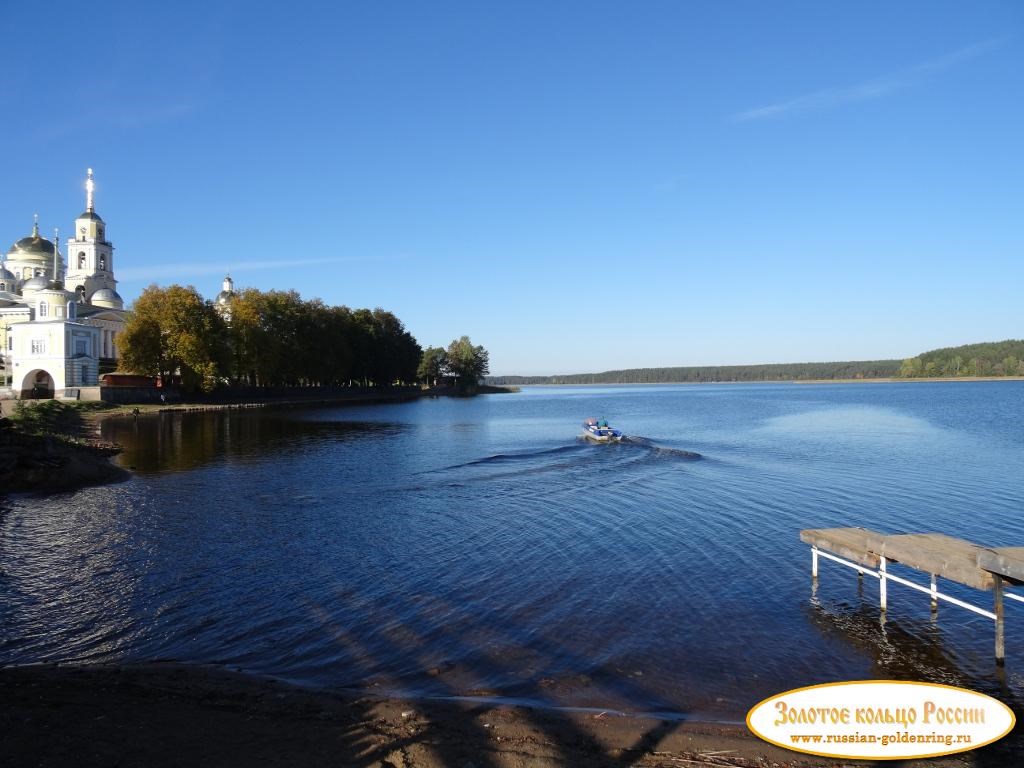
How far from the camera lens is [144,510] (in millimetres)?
21109

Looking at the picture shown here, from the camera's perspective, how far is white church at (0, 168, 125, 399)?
76062 mm

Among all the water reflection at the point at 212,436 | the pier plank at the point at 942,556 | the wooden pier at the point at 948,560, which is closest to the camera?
the wooden pier at the point at 948,560

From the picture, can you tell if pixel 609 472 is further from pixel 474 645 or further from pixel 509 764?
pixel 509 764

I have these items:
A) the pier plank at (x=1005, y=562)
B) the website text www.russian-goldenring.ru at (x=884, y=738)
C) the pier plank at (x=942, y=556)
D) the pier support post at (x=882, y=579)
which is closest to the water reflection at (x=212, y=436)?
the pier support post at (x=882, y=579)

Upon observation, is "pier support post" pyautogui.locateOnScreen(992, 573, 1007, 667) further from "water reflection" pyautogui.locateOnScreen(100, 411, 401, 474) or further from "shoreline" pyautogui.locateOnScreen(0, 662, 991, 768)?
"water reflection" pyautogui.locateOnScreen(100, 411, 401, 474)

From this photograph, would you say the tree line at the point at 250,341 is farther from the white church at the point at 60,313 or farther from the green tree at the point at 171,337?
the white church at the point at 60,313

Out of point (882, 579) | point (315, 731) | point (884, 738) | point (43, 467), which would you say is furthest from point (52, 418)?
point (884, 738)

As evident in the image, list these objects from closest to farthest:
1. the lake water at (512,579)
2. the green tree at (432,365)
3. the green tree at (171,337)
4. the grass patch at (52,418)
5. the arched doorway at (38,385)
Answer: the lake water at (512,579), the grass patch at (52,418), the arched doorway at (38,385), the green tree at (171,337), the green tree at (432,365)

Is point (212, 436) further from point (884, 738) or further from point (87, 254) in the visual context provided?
point (87, 254)

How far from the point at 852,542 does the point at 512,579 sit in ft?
21.5

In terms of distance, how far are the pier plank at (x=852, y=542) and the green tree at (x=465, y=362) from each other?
165 metres

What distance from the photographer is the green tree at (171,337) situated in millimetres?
77375

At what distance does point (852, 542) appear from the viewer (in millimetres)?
12141

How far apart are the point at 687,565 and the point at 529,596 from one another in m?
4.24
